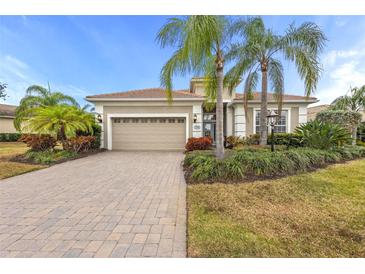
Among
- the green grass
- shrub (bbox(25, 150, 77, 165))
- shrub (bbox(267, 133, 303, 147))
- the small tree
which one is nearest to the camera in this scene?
the green grass

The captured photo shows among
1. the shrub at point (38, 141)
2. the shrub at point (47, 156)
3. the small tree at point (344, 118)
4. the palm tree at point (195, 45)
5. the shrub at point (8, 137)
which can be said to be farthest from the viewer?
the shrub at point (8, 137)

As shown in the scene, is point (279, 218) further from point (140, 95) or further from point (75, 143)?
point (140, 95)

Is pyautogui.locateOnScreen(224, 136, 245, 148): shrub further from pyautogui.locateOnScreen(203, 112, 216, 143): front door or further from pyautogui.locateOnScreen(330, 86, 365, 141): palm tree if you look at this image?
pyautogui.locateOnScreen(330, 86, 365, 141): palm tree

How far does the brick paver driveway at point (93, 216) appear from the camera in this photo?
2.31m

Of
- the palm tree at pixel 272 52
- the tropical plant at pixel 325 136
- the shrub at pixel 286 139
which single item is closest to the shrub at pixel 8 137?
the palm tree at pixel 272 52

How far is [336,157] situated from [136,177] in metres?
7.47

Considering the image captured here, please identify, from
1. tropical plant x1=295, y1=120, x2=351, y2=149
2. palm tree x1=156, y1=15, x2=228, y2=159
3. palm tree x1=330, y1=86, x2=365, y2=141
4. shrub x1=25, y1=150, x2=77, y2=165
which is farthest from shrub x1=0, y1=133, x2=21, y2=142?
palm tree x1=330, y1=86, x2=365, y2=141

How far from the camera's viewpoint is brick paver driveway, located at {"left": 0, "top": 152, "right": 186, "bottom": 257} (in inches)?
91.0

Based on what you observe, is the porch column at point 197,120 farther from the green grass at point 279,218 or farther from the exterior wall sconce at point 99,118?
the green grass at point 279,218

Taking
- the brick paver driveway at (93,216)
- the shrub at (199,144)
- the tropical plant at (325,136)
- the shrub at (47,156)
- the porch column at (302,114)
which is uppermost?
the porch column at (302,114)

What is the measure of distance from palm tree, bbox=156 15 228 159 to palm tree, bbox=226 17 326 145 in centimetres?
141

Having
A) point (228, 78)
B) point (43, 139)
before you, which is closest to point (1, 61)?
point (43, 139)

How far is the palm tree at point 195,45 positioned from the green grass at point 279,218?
2127mm

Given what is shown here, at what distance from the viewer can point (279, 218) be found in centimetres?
310
